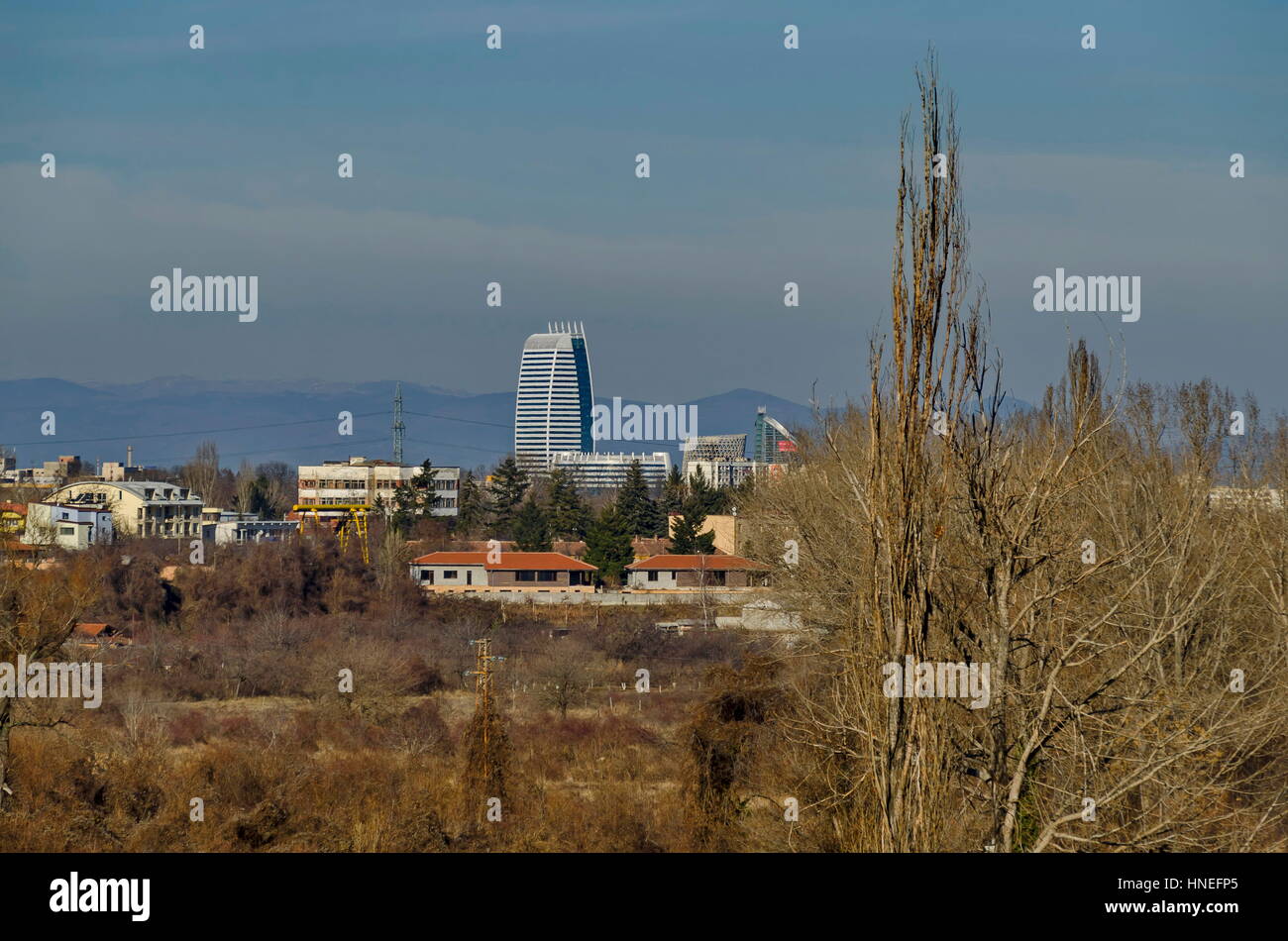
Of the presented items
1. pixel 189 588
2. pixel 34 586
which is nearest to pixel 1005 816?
pixel 34 586

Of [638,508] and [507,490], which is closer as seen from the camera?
[638,508]

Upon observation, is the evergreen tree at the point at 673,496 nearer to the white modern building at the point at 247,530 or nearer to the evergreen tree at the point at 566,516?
the evergreen tree at the point at 566,516

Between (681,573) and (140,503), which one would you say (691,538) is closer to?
(681,573)

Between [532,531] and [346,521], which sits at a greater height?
[346,521]

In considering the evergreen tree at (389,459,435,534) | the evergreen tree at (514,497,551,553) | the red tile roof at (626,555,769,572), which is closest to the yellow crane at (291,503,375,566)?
the evergreen tree at (389,459,435,534)

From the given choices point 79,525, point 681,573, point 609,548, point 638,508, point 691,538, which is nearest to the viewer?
point 681,573

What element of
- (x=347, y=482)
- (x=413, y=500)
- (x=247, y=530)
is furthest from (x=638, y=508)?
(x=347, y=482)

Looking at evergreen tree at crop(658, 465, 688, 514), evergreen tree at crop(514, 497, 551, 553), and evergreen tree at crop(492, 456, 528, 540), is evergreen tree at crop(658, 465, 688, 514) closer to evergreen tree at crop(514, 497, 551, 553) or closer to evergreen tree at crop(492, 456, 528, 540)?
evergreen tree at crop(492, 456, 528, 540)

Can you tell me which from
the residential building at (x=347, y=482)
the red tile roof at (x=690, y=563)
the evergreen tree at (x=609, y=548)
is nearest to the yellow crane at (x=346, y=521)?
the residential building at (x=347, y=482)
